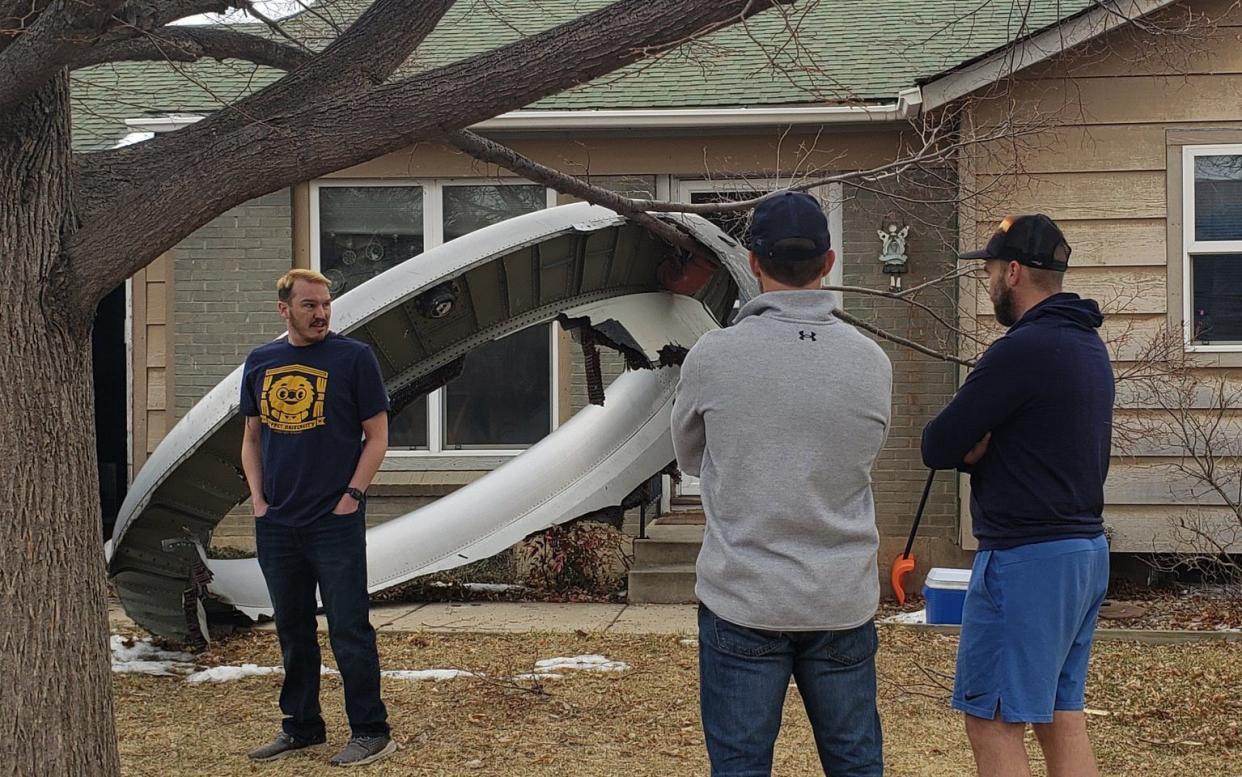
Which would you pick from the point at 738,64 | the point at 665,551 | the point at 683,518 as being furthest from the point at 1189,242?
the point at 665,551

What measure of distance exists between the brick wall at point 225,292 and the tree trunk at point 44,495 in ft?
19.4

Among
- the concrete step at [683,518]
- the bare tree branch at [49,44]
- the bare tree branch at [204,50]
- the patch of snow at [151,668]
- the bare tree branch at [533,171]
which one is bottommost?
the patch of snow at [151,668]

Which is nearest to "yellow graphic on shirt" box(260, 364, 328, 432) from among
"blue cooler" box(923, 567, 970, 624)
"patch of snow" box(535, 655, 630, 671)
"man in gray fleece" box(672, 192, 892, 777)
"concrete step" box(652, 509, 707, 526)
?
"patch of snow" box(535, 655, 630, 671)

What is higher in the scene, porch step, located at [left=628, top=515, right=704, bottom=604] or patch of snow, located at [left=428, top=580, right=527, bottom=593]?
porch step, located at [left=628, top=515, right=704, bottom=604]

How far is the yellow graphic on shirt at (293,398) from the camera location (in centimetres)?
521

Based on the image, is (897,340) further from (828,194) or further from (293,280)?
(828,194)

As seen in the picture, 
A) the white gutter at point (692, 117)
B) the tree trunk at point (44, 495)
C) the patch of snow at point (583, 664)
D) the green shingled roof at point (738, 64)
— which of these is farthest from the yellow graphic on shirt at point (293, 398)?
the white gutter at point (692, 117)

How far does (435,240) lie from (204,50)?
16.6 feet

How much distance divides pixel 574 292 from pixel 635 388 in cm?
109

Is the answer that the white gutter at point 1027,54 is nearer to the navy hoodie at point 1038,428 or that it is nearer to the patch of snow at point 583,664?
the patch of snow at point 583,664

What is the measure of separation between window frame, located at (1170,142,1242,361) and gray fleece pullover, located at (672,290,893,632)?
22.9 ft

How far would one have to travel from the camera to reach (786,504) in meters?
2.88

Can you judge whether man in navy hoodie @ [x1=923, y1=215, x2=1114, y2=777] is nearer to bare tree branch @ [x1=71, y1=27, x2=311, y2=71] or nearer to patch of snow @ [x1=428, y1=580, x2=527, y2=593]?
bare tree branch @ [x1=71, y1=27, x2=311, y2=71]

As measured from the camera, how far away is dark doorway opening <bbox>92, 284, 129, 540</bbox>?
43.8 feet
